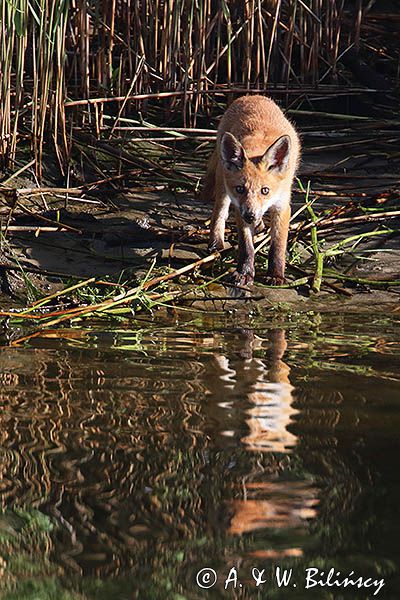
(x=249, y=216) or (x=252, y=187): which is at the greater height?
(x=252, y=187)

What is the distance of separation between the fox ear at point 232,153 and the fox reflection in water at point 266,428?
1459mm

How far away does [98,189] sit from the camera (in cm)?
765

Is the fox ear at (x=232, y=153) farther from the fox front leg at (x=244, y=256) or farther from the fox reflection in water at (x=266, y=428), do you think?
the fox reflection in water at (x=266, y=428)

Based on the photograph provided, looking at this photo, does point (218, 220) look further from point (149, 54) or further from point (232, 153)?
point (149, 54)

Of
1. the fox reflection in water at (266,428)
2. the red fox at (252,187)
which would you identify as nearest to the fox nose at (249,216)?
the red fox at (252,187)

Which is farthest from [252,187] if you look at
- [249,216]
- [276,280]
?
[276,280]

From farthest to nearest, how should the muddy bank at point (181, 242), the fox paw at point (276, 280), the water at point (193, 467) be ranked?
the fox paw at point (276, 280) → the muddy bank at point (181, 242) → the water at point (193, 467)

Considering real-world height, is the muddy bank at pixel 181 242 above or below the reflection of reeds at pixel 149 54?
below

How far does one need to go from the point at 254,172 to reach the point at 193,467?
366cm

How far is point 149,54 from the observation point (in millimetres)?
9148

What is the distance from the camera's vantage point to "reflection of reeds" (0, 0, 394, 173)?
7398mm

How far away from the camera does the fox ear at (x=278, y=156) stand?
6711 millimetres

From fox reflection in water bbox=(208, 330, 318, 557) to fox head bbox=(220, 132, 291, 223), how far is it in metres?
1.25

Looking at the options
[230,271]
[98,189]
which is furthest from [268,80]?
[230,271]
